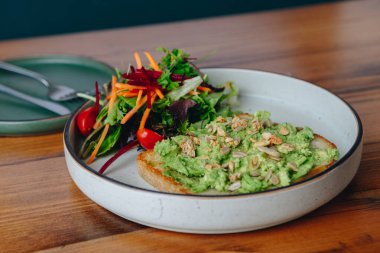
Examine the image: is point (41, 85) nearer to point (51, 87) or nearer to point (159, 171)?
point (51, 87)

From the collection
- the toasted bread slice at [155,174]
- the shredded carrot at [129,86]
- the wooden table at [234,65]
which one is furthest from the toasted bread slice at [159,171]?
the shredded carrot at [129,86]

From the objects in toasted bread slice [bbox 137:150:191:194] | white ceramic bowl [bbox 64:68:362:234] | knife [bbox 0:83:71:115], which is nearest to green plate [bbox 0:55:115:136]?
knife [bbox 0:83:71:115]

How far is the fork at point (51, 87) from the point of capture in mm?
2242

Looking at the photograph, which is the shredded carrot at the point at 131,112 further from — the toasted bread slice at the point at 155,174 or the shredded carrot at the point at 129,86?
the toasted bread slice at the point at 155,174

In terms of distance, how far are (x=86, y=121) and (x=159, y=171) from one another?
47 centimetres

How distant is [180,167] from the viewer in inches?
58.9

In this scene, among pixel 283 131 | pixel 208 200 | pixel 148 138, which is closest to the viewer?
pixel 208 200

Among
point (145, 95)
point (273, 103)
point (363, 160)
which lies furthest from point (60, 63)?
point (363, 160)

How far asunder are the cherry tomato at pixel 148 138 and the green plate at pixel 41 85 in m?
0.33

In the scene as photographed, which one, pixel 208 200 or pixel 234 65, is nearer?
pixel 208 200

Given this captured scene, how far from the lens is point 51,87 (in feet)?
7.53

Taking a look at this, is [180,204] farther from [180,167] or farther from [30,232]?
[30,232]

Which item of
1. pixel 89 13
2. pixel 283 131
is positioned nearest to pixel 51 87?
pixel 283 131

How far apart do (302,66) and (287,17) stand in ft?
2.67
